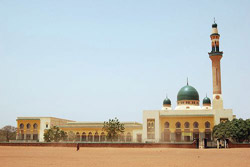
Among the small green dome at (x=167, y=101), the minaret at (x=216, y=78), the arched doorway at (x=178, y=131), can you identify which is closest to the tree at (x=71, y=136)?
the arched doorway at (x=178, y=131)

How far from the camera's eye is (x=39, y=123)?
72.2 meters

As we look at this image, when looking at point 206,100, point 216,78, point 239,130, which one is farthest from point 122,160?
point 206,100

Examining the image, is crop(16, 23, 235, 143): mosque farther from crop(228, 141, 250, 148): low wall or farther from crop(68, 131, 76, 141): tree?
crop(228, 141, 250, 148): low wall

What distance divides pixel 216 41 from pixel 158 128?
20.6m

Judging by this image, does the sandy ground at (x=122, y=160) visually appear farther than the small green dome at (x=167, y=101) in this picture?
No

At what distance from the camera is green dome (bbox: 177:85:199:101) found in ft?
220

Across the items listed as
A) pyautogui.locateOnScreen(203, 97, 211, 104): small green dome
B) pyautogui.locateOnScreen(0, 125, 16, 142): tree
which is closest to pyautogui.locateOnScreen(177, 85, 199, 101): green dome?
pyautogui.locateOnScreen(203, 97, 211, 104): small green dome

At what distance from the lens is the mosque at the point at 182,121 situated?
2375 inches

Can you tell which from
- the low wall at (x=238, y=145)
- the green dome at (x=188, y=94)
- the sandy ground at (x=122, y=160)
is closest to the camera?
the sandy ground at (x=122, y=160)

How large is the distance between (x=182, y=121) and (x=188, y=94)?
7.76 meters

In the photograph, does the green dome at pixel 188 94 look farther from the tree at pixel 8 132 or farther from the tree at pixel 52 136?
the tree at pixel 8 132

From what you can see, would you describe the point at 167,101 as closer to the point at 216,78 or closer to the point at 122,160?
the point at 216,78

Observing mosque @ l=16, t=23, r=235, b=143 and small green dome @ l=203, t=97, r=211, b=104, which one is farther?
small green dome @ l=203, t=97, r=211, b=104

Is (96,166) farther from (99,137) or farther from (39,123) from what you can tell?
(39,123)
